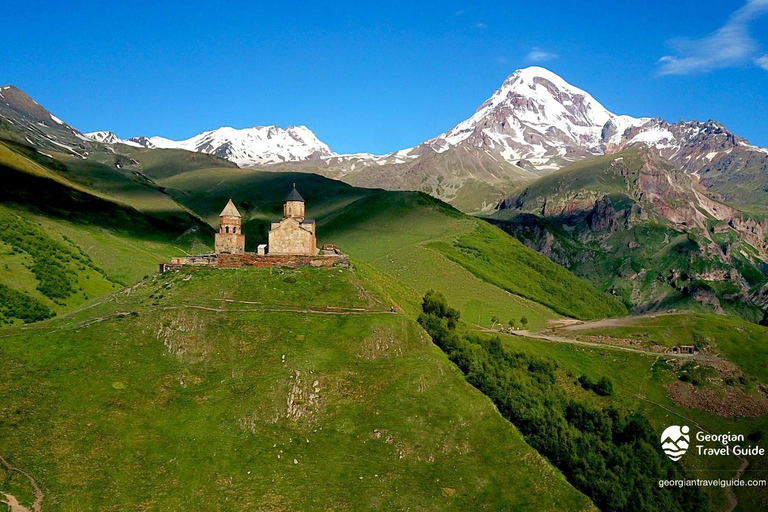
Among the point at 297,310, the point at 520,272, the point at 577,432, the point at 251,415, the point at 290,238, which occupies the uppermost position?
the point at 290,238

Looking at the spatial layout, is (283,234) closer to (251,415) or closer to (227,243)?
(227,243)

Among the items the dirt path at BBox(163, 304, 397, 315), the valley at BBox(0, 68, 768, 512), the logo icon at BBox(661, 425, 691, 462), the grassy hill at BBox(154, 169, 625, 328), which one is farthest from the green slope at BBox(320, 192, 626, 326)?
the dirt path at BBox(163, 304, 397, 315)

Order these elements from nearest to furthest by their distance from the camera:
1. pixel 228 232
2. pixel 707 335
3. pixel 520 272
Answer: pixel 228 232
pixel 707 335
pixel 520 272

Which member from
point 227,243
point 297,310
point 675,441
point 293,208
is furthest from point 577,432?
point 227,243

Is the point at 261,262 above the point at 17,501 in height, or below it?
above

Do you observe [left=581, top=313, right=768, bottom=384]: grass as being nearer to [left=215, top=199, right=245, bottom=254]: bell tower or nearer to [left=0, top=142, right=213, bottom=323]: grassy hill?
[left=215, top=199, right=245, bottom=254]: bell tower

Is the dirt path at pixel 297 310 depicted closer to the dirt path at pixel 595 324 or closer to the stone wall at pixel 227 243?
the stone wall at pixel 227 243

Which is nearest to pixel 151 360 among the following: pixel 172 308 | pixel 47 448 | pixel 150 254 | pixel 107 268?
pixel 172 308
